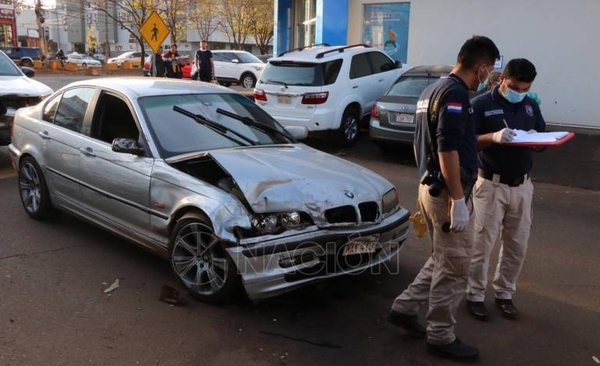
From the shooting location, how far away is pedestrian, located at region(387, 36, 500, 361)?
308cm

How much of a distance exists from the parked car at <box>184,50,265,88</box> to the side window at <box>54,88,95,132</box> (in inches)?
731

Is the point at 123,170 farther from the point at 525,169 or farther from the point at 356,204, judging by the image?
the point at 525,169

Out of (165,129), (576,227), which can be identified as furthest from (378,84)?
(165,129)

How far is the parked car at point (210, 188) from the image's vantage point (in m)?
3.85

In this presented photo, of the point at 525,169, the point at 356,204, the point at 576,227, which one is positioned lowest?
the point at 576,227

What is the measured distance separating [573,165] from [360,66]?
4397mm

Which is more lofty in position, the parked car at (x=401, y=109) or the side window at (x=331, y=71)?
the side window at (x=331, y=71)

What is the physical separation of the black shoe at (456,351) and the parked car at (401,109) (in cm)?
628

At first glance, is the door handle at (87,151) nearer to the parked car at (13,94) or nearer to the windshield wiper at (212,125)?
the windshield wiper at (212,125)

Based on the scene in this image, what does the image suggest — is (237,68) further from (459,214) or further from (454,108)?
(459,214)

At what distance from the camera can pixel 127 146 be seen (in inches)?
177

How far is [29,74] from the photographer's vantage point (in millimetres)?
10578

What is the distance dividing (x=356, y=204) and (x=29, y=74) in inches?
347

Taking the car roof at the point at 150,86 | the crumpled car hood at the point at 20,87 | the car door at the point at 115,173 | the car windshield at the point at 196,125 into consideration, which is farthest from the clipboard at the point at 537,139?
the crumpled car hood at the point at 20,87
